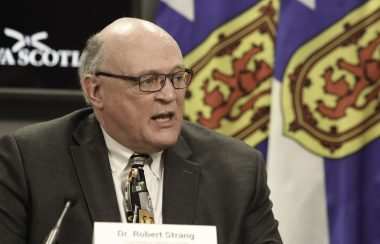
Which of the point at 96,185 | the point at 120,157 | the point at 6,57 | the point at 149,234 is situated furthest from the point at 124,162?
the point at 6,57

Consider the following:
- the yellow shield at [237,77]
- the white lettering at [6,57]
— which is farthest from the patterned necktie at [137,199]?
the white lettering at [6,57]

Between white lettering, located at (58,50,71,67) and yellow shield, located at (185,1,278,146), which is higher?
white lettering, located at (58,50,71,67)

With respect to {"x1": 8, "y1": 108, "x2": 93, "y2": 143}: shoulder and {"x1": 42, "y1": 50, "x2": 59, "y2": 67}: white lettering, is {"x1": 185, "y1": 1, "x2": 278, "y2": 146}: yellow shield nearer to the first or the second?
{"x1": 42, "y1": 50, "x2": 59, "y2": 67}: white lettering

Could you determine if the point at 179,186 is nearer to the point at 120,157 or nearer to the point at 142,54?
the point at 120,157

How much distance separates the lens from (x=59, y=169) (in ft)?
8.39

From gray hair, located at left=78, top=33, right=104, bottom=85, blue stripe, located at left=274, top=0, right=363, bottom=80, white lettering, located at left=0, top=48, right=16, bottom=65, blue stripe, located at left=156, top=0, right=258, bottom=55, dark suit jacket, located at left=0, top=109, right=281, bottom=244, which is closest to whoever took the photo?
dark suit jacket, located at left=0, top=109, right=281, bottom=244

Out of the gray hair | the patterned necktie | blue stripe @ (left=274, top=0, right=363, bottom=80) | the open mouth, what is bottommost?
the patterned necktie

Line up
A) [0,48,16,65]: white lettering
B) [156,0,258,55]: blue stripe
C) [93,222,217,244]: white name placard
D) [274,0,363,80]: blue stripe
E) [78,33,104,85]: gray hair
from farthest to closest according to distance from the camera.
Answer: [0,48,16,65]: white lettering → [156,0,258,55]: blue stripe → [274,0,363,80]: blue stripe → [78,33,104,85]: gray hair → [93,222,217,244]: white name placard

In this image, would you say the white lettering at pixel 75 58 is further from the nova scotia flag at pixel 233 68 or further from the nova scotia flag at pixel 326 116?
the nova scotia flag at pixel 326 116

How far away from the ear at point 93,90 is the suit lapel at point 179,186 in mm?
299

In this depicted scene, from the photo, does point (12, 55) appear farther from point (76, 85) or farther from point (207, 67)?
point (207, 67)

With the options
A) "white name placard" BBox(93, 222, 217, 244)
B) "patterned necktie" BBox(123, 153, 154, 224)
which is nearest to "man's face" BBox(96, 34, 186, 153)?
"patterned necktie" BBox(123, 153, 154, 224)

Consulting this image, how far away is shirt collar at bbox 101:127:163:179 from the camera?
103 inches

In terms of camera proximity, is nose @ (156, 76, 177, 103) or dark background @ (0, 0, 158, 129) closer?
nose @ (156, 76, 177, 103)
